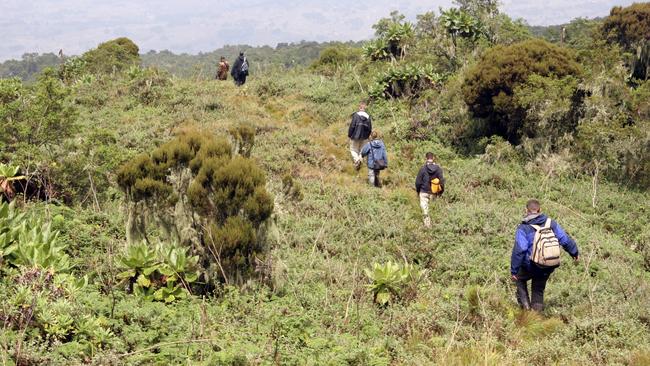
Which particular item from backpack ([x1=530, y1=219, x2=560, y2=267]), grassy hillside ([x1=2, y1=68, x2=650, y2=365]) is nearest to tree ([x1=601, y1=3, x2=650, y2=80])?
grassy hillside ([x1=2, y1=68, x2=650, y2=365])

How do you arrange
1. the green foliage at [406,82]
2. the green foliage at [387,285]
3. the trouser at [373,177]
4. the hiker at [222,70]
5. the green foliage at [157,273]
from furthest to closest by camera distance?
the hiker at [222,70]
the green foliage at [406,82]
the trouser at [373,177]
the green foliage at [387,285]
the green foliage at [157,273]

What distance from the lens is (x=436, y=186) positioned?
1075 centimetres

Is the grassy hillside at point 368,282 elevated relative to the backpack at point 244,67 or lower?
lower

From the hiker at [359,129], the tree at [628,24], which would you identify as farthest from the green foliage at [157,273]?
the tree at [628,24]

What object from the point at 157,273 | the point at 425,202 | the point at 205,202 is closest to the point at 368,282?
the point at 205,202

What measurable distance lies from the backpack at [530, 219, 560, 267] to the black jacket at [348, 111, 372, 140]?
7.97m

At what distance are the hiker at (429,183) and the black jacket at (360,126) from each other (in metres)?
3.57

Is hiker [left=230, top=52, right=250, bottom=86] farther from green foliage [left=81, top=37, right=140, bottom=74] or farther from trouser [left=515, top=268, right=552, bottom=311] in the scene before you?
trouser [left=515, top=268, right=552, bottom=311]

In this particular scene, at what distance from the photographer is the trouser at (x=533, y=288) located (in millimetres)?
6714

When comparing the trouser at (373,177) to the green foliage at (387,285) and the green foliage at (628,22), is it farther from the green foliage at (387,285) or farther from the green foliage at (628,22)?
the green foliage at (628,22)

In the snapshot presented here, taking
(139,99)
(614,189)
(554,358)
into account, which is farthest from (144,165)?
(139,99)

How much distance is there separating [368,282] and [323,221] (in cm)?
236

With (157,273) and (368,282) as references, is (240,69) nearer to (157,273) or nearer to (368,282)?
(368,282)

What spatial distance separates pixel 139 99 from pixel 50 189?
11.5m
